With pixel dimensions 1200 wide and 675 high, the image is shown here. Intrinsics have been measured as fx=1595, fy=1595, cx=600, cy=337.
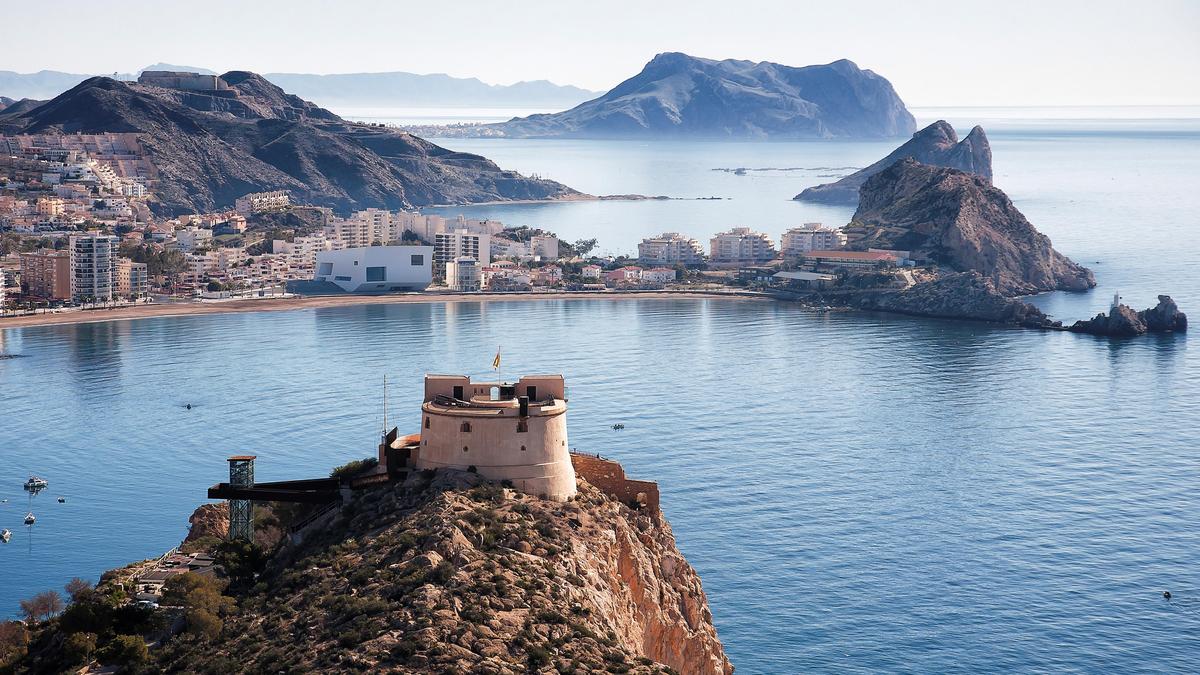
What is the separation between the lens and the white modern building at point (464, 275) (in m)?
109

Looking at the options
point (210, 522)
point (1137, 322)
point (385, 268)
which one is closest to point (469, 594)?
point (210, 522)

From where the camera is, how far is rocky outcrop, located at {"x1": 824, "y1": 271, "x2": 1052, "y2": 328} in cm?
9294

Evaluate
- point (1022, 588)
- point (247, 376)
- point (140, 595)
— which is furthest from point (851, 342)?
point (140, 595)

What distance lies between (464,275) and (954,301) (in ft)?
110

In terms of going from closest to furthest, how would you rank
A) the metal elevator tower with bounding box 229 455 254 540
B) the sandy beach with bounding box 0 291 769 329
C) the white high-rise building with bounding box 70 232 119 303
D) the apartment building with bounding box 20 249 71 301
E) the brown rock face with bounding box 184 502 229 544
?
1. the metal elevator tower with bounding box 229 455 254 540
2. the brown rock face with bounding box 184 502 229 544
3. the sandy beach with bounding box 0 291 769 329
4. the apartment building with bounding box 20 249 71 301
5. the white high-rise building with bounding box 70 232 119 303

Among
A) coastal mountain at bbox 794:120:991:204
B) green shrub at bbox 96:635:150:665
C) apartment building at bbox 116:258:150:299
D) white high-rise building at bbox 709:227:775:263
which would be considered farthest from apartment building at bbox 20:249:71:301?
coastal mountain at bbox 794:120:991:204

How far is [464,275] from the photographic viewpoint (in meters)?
110

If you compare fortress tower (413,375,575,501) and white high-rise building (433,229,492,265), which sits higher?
white high-rise building (433,229,492,265)

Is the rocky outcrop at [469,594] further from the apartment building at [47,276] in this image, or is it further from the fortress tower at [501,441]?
the apartment building at [47,276]

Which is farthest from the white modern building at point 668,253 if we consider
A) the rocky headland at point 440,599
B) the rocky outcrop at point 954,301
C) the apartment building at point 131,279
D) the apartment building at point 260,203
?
the rocky headland at point 440,599

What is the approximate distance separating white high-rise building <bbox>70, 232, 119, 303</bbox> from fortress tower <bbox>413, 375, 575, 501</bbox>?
79273 mm

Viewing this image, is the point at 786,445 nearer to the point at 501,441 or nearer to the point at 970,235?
the point at 501,441

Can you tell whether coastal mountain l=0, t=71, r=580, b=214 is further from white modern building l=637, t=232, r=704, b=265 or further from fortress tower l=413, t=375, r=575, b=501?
fortress tower l=413, t=375, r=575, b=501

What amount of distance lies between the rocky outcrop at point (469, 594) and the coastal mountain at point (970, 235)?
85055 millimetres
